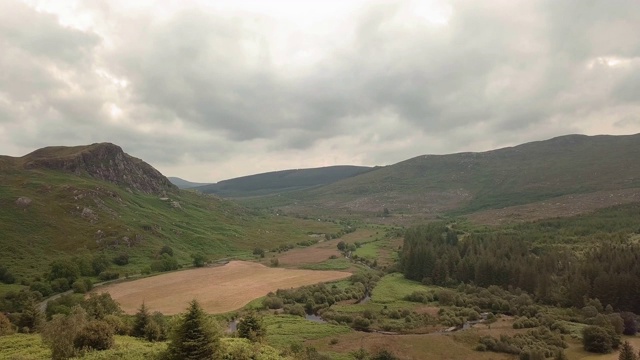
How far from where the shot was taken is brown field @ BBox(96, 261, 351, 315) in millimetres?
99000

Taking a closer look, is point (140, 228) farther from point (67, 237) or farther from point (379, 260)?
point (379, 260)

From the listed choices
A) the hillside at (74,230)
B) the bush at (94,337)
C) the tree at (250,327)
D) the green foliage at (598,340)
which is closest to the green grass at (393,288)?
the green foliage at (598,340)

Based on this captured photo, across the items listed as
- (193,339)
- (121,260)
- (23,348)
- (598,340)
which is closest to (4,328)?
(23,348)

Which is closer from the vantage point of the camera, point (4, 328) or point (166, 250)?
point (4, 328)

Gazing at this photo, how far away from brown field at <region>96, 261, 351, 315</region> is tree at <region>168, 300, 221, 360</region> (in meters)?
64.1

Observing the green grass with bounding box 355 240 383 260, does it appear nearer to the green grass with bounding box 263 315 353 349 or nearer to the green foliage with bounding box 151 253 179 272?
the green foliage with bounding box 151 253 179 272

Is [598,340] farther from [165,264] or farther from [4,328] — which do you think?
[165,264]

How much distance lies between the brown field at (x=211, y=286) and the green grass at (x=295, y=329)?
17.3 m

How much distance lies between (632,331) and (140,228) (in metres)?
171

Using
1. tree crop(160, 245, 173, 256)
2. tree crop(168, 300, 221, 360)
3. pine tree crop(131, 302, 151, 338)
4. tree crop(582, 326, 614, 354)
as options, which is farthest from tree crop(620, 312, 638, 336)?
tree crop(160, 245, 173, 256)

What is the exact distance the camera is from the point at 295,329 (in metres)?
79.1

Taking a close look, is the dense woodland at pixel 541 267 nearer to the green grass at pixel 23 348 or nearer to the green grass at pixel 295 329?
the green grass at pixel 295 329

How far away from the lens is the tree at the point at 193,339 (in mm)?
31625

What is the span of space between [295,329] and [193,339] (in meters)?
50.4
